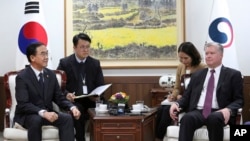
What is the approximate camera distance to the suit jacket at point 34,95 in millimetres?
3539

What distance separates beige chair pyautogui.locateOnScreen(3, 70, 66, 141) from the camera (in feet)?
11.4

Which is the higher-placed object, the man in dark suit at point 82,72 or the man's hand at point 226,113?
the man in dark suit at point 82,72

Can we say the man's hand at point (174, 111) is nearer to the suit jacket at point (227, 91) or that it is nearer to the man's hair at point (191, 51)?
the suit jacket at point (227, 91)

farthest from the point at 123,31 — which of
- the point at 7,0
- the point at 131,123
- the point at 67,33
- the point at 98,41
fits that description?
the point at 131,123

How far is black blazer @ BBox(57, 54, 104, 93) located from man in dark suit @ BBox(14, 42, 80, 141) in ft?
2.04

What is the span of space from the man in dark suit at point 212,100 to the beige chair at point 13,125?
114 centimetres

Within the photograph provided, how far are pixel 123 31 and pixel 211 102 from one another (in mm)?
2267

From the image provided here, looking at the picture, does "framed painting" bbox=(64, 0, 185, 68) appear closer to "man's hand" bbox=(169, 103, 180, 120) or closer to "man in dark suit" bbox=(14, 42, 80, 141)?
"man in dark suit" bbox=(14, 42, 80, 141)

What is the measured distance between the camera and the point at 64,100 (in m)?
3.85

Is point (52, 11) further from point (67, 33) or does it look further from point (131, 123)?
point (131, 123)

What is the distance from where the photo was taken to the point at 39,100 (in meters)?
3.68

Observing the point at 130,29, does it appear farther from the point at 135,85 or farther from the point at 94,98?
the point at 94,98

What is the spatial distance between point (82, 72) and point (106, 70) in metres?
0.98

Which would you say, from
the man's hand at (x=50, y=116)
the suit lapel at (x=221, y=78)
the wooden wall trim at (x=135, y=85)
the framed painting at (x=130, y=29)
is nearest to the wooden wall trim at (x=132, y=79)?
the wooden wall trim at (x=135, y=85)
